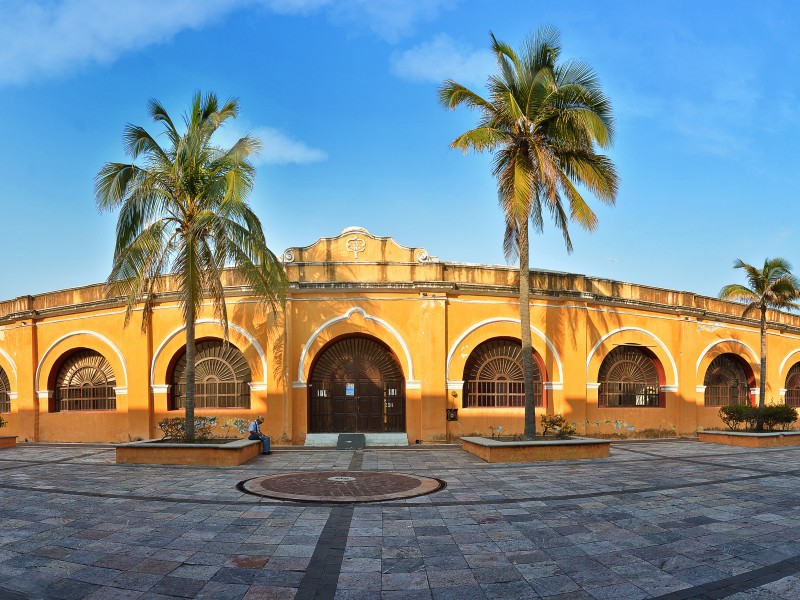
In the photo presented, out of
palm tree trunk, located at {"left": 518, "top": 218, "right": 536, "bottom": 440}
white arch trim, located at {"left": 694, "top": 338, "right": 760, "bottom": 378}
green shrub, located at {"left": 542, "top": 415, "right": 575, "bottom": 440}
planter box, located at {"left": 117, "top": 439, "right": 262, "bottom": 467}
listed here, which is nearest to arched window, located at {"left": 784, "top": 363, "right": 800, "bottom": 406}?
white arch trim, located at {"left": 694, "top": 338, "right": 760, "bottom": 378}

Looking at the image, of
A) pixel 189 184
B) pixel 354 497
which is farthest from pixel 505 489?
pixel 189 184

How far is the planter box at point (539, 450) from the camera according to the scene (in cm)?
1382

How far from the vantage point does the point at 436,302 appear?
57.7 feet

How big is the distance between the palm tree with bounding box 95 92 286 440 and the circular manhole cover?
4093 mm

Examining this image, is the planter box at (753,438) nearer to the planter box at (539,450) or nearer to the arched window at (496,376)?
the arched window at (496,376)

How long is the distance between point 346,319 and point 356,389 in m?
2.28

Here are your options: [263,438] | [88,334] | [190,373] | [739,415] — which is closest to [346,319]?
[263,438]

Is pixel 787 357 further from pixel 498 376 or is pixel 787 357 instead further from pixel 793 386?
pixel 498 376

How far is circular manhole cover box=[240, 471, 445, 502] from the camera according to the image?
31.7ft

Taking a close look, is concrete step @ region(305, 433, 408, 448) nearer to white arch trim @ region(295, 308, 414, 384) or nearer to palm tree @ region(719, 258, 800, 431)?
white arch trim @ region(295, 308, 414, 384)

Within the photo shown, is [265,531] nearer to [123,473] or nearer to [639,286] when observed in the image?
[123,473]

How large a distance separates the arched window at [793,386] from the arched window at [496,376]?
14.9 meters

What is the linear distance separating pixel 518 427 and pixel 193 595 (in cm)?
1421

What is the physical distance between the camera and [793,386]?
26.5 m
